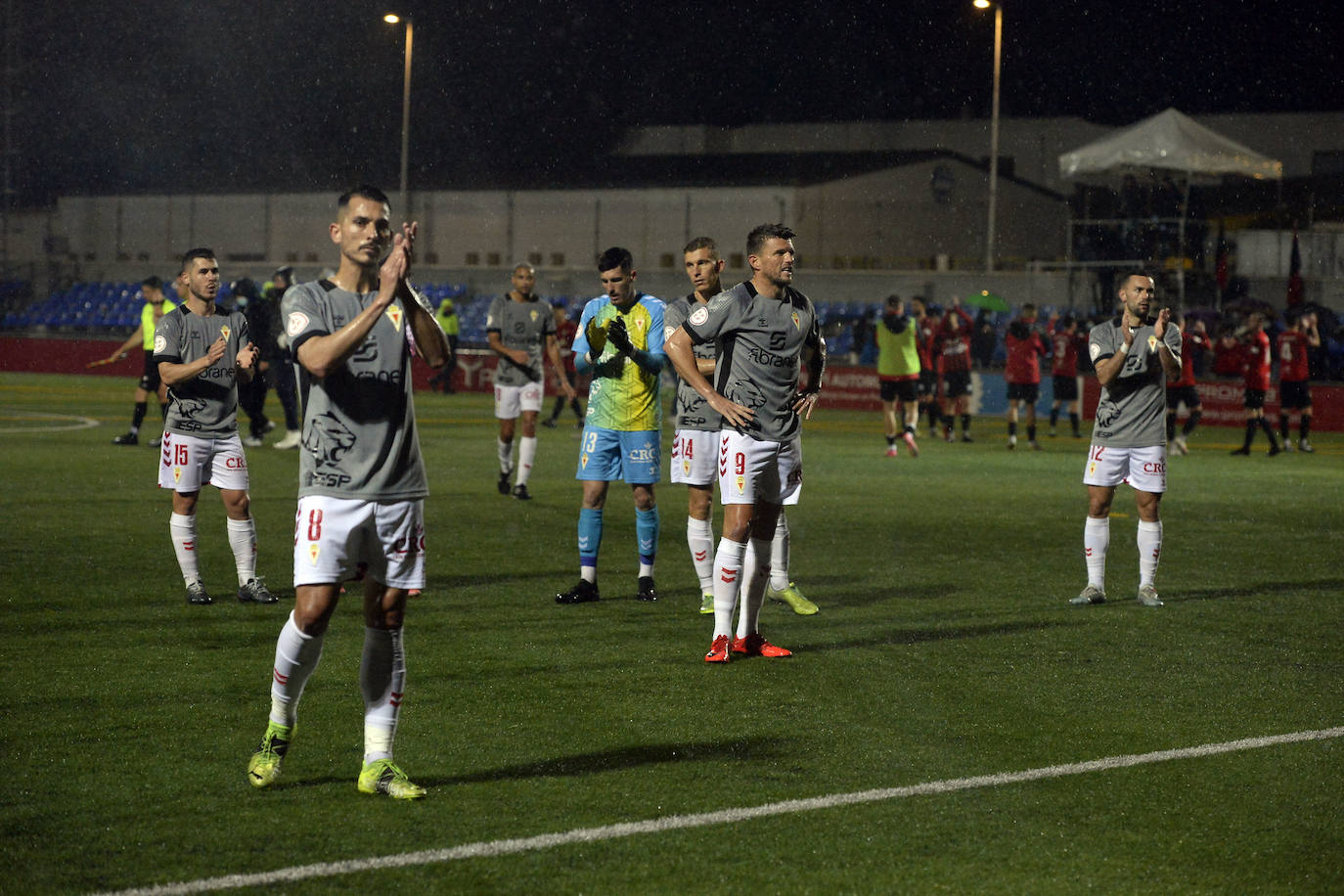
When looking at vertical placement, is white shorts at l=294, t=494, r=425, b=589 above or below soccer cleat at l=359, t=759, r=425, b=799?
above

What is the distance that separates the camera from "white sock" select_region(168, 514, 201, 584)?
895cm

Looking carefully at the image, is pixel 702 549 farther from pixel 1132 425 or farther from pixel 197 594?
pixel 197 594

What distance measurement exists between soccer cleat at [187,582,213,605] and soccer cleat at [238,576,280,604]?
7.8 inches

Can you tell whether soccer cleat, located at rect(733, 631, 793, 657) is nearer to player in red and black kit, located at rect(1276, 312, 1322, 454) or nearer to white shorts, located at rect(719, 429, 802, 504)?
white shorts, located at rect(719, 429, 802, 504)

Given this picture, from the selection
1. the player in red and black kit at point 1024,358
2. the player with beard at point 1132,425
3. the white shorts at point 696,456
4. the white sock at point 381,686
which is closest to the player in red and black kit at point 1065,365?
the player in red and black kit at point 1024,358

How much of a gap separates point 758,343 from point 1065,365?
17.7 metres

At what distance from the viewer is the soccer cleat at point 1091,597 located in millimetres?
9547

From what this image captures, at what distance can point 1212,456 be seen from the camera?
71.0 feet

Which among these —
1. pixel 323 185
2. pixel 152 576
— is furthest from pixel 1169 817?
pixel 323 185

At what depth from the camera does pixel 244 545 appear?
898cm

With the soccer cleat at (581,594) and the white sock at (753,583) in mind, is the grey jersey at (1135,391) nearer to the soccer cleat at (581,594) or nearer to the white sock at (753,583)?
the white sock at (753,583)

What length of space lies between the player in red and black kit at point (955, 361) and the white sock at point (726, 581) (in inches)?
662

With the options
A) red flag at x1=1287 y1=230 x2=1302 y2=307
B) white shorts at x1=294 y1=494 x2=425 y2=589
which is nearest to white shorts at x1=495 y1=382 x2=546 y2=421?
white shorts at x1=294 y1=494 x2=425 y2=589

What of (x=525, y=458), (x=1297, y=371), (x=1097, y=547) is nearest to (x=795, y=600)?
(x=1097, y=547)
